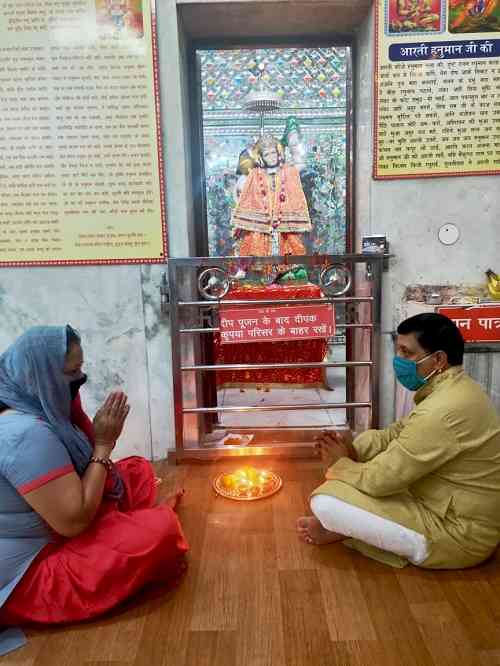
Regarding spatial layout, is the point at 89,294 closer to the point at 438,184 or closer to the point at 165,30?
the point at 165,30

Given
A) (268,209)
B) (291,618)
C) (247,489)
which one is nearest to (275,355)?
(268,209)

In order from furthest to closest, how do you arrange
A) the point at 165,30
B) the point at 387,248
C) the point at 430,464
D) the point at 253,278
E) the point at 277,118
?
the point at 277,118, the point at 253,278, the point at 387,248, the point at 165,30, the point at 430,464

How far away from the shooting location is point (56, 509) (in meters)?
1.53

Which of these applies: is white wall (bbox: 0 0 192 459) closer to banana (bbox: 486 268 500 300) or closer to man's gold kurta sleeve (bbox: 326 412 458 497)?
man's gold kurta sleeve (bbox: 326 412 458 497)

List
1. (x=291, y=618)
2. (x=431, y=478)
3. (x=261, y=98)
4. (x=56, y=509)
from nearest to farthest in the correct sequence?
(x=56, y=509), (x=291, y=618), (x=431, y=478), (x=261, y=98)

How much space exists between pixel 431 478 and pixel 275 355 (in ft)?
7.33

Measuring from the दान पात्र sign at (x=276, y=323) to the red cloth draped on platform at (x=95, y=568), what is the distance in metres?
1.23

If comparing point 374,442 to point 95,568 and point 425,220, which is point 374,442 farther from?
point 425,220

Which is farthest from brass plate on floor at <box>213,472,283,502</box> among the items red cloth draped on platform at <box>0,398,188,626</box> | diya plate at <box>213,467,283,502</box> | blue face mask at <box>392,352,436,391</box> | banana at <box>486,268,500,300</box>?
banana at <box>486,268,500,300</box>

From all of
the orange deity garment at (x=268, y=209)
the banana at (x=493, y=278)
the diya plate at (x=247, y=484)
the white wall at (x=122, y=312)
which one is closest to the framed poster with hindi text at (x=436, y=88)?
the banana at (x=493, y=278)

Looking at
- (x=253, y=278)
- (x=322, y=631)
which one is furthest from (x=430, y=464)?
(x=253, y=278)

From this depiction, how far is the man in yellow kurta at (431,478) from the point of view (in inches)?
69.7

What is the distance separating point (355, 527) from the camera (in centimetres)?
190

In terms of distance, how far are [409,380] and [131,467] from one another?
1.24 m
